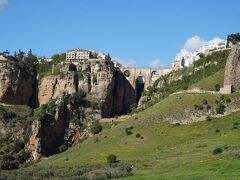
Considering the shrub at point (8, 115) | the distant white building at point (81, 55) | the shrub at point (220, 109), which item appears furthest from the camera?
the distant white building at point (81, 55)

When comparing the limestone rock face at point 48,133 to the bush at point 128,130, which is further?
the limestone rock face at point 48,133

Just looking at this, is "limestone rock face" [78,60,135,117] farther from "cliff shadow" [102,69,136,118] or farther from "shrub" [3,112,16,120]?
"shrub" [3,112,16,120]

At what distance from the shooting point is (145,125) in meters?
88.2

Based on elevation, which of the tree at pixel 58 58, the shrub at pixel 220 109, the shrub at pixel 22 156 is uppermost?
the tree at pixel 58 58

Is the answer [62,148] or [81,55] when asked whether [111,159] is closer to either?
[62,148]

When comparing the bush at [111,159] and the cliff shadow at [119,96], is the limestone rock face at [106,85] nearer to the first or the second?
the cliff shadow at [119,96]

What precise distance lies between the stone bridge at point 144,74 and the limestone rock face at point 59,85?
2117cm

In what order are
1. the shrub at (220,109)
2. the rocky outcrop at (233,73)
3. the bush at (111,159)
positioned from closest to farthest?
1. the bush at (111,159)
2. the shrub at (220,109)
3. the rocky outcrop at (233,73)

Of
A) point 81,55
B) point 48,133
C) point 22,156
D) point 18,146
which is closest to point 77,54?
point 81,55

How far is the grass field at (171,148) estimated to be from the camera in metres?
46.5

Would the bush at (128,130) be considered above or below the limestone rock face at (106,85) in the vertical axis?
below

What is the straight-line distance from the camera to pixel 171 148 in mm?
70688

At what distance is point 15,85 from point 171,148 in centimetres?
8446

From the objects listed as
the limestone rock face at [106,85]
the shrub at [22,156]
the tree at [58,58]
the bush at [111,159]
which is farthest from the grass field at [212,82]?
the tree at [58,58]
